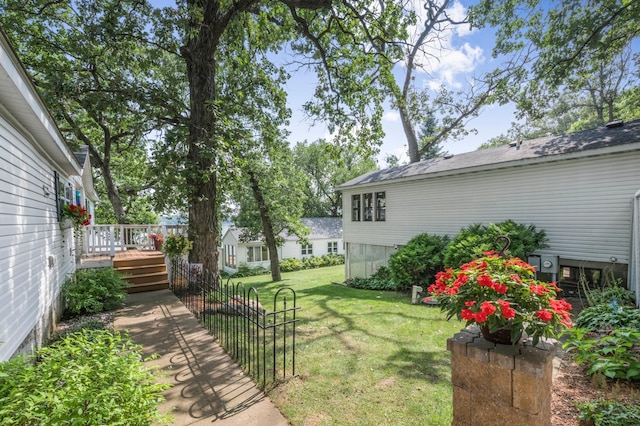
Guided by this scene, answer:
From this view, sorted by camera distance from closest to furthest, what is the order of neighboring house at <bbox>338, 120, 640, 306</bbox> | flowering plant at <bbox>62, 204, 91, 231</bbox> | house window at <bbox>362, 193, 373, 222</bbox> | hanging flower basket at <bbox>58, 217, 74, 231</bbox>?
hanging flower basket at <bbox>58, 217, 74, 231</bbox> < flowering plant at <bbox>62, 204, 91, 231</bbox> < neighboring house at <bbox>338, 120, 640, 306</bbox> < house window at <bbox>362, 193, 373, 222</bbox>

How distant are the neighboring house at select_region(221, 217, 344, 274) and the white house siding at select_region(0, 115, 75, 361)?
17.3 metres

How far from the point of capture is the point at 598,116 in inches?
877

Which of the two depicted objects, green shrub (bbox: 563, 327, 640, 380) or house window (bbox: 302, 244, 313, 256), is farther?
house window (bbox: 302, 244, 313, 256)

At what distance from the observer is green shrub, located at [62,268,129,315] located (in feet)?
20.3

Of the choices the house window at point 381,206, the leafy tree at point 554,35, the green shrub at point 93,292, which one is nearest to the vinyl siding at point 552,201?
the house window at point 381,206

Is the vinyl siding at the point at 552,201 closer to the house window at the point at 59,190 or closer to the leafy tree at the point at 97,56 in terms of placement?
the leafy tree at the point at 97,56

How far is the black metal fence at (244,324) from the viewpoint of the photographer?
384 cm

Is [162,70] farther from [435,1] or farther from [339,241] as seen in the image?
[339,241]

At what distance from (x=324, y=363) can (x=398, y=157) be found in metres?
32.7

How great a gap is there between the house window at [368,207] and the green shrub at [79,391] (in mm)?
12683

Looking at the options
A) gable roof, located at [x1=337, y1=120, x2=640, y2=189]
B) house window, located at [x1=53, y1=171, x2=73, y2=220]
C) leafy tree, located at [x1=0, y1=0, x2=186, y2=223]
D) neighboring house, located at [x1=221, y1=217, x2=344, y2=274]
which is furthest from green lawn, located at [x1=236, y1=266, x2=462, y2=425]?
neighboring house, located at [x1=221, y1=217, x2=344, y2=274]

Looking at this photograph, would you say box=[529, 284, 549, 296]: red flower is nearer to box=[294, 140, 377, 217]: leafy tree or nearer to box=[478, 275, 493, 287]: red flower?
box=[478, 275, 493, 287]: red flower

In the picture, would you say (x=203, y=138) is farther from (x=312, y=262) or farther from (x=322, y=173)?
(x=322, y=173)

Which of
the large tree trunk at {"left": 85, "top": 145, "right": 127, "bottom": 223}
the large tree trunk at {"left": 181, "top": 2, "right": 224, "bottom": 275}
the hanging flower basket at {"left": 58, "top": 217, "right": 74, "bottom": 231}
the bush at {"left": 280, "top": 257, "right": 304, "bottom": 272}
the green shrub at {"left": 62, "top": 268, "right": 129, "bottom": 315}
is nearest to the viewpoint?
the green shrub at {"left": 62, "top": 268, "right": 129, "bottom": 315}
